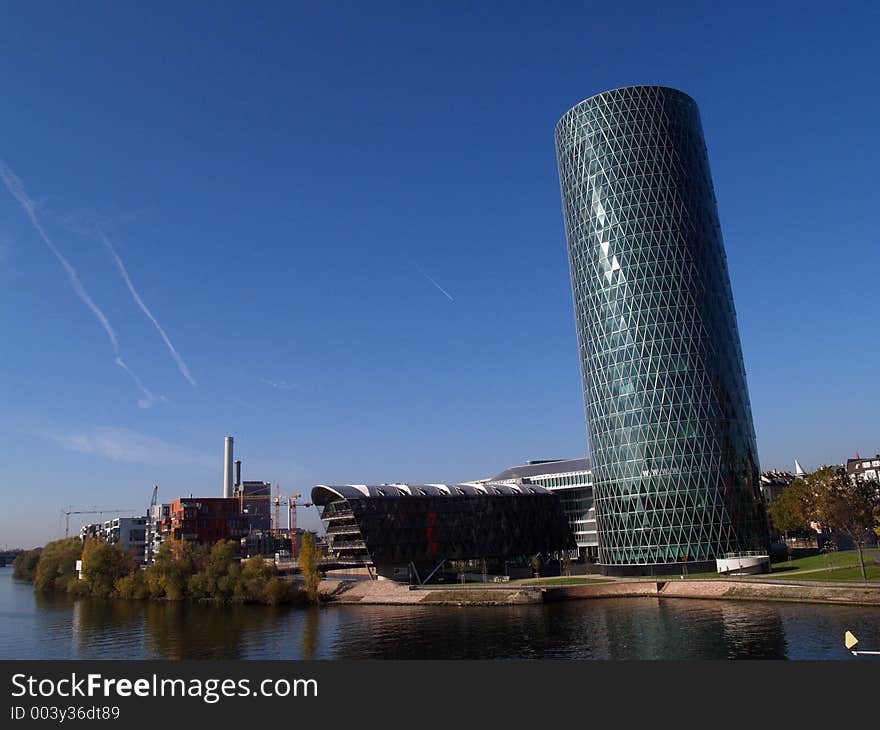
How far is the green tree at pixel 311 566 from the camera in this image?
135375mm

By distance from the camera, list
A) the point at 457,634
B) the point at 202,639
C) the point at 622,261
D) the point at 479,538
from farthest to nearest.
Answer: the point at 479,538 → the point at 622,261 → the point at 202,639 → the point at 457,634

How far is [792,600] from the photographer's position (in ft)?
310

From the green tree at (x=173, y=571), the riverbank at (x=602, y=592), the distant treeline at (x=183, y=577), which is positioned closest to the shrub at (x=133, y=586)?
the distant treeline at (x=183, y=577)

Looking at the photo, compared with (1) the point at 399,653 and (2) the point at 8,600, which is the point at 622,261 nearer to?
(1) the point at 399,653

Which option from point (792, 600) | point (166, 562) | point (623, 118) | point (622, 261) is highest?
point (623, 118)

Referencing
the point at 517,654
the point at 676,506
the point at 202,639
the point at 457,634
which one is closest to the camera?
the point at 517,654

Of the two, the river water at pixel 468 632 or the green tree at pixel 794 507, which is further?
the green tree at pixel 794 507

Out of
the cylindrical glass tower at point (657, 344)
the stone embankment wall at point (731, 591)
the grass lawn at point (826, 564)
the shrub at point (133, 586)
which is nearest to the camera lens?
the stone embankment wall at point (731, 591)

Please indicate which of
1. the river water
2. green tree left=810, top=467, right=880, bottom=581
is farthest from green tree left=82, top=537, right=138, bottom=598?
green tree left=810, top=467, right=880, bottom=581

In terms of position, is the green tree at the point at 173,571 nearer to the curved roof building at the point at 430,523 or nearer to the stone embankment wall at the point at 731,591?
the curved roof building at the point at 430,523

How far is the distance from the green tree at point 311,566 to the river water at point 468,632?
857cm

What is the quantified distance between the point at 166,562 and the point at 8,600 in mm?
49810

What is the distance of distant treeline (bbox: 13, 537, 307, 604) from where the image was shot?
137 metres

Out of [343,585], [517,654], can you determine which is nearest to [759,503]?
[343,585]
